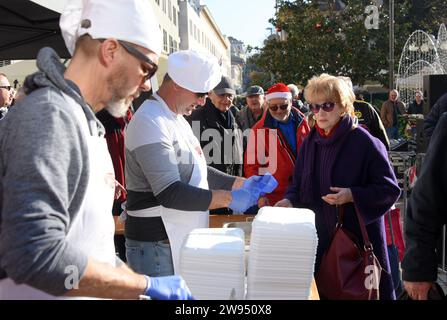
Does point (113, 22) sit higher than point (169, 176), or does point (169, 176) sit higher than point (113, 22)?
point (113, 22)

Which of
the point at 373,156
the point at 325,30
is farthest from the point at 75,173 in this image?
the point at 325,30

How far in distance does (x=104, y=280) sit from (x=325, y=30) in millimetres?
25413

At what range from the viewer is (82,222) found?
4.50 feet

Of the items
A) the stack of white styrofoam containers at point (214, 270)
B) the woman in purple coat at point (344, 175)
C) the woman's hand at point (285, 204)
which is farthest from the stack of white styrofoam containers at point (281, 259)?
the woman's hand at point (285, 204)

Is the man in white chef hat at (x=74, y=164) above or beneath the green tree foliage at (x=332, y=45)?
beneath

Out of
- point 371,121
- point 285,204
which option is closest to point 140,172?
point 285,204

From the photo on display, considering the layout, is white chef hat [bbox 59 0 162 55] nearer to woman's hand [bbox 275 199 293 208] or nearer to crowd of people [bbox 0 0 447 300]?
crowd of people [bbox 0 0 447 300]

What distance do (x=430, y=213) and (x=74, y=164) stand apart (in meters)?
1.53

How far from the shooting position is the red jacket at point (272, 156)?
4324mm

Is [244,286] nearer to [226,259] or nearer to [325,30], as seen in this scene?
[226,259]

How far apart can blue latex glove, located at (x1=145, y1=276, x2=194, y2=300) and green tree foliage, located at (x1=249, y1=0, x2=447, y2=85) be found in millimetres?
24046

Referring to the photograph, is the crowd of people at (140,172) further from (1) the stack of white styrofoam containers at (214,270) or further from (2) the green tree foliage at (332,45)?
(2) the green tree foliage at (332,45)

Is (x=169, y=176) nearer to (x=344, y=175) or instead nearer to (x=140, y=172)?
(x=140, y=172)

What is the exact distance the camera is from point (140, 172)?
8.54 feet
